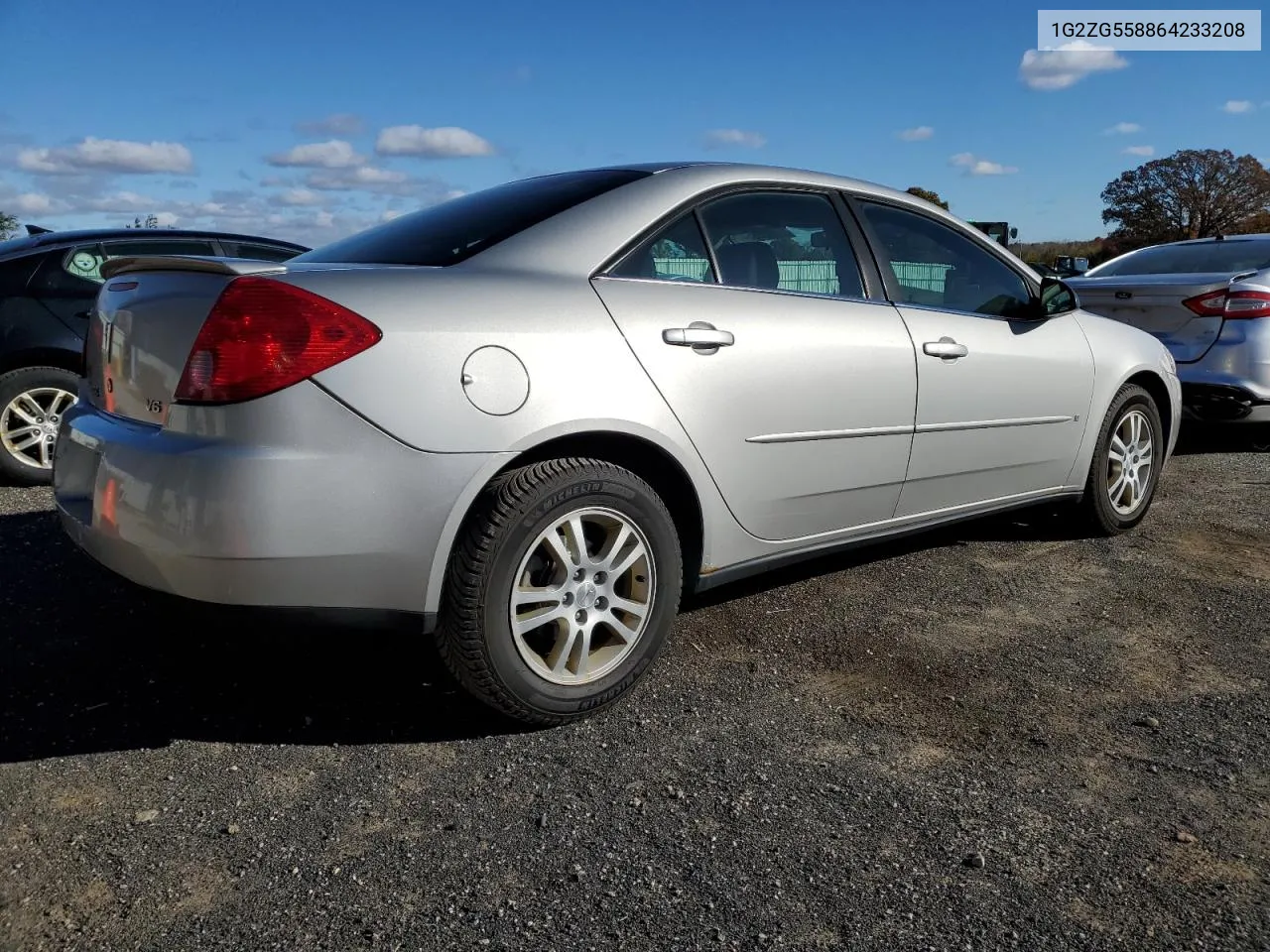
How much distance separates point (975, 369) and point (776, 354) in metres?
1.09

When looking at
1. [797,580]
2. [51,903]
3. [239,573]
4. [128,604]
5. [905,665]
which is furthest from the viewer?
[797,580]

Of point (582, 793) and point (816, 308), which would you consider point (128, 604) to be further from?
point (816, 308)

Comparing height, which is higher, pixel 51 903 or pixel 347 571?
pixel 347 571

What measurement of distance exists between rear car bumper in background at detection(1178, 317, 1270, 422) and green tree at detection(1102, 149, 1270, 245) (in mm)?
42299

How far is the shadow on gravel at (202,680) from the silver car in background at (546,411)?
159 millimetres

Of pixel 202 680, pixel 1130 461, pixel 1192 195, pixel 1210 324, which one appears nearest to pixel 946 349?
pixel 1130 461

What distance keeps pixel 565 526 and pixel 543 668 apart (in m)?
0.38

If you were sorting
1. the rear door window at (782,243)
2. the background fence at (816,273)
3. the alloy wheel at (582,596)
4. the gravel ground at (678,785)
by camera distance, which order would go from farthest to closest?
the rear door window at (782,243), the background fence at (816,273), the alloy wheel at (582,596), the gravel ground at (678,785)

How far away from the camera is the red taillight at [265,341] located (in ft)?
8.12

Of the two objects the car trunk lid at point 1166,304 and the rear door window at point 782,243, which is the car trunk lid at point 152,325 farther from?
the car trunk lid at point 1166,304

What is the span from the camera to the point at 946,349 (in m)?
3.88

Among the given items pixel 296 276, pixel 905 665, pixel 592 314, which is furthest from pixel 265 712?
pixel 905 665

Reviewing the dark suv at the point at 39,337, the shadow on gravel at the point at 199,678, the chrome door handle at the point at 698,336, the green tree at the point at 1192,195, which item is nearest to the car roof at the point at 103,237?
the dark suv at the point at 39,337

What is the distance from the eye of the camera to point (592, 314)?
290cm
